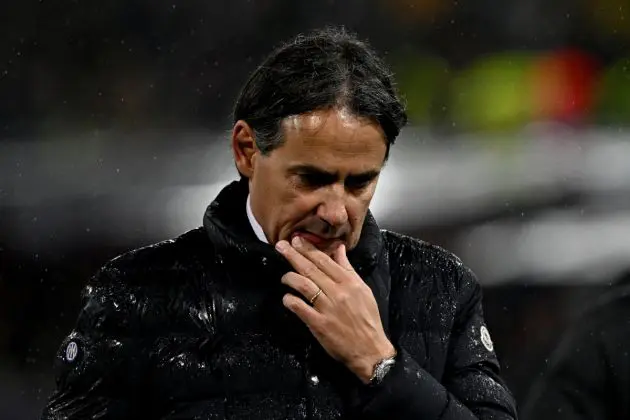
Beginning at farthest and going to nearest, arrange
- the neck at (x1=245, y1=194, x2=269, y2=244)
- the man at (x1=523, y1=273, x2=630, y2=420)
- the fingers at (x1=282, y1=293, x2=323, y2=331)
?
the man at (x1=523, y1=273, x2=630, y2=420), the neck at (x1=245, y1=194, x2=269, y2=244), the fingers at (x1=282, y1=293, x2=323, y2=331)

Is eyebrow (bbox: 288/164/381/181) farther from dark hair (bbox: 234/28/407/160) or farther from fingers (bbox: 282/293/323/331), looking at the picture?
fingers (bbox: 282/293/323/331)

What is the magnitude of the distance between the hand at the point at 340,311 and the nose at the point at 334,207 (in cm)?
4

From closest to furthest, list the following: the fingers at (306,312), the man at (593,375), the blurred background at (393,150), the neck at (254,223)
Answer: the fingers at (306,312) → the neck at (254,223) → the man at (593,375) → the blurred background at (393,150)

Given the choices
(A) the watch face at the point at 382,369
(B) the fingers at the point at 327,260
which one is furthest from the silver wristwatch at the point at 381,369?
(B) the fingers at the point at 327,260

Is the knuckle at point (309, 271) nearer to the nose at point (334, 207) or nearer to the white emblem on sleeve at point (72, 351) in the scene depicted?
the nose at point (334, 207)

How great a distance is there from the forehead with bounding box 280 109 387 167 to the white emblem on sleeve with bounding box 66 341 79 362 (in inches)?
12.9

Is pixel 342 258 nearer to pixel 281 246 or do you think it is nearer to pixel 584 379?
pixel 281 246

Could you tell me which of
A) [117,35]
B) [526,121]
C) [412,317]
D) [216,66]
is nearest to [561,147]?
[526,121]

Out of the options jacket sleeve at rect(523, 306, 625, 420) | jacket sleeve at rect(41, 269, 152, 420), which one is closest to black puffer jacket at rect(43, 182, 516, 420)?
jacket sleeve at rect(41, 269, 152, 420)

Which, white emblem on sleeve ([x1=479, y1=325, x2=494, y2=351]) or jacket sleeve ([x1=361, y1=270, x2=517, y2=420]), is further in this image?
white emblem on sleeve ([x1=479, y1=325, x2=494, y2=351])

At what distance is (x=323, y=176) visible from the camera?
140 centimetres

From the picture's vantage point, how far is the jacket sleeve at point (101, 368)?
55.5 inches

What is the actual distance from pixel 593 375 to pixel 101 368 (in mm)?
679

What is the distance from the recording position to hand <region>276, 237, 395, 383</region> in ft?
4.48
